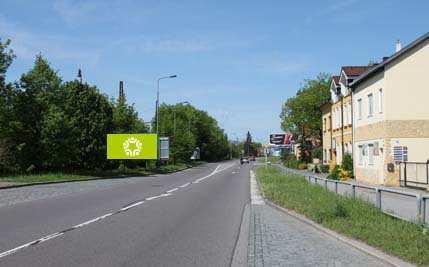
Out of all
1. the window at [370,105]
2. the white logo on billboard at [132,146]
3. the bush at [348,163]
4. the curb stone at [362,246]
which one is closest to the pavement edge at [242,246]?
the curb stone at [362,246]

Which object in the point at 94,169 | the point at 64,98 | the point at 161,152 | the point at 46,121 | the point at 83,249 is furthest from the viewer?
the point at 161,152

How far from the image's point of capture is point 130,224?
558 inches

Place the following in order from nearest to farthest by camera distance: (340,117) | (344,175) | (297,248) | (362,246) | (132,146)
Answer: (362,246)
(297,248)
(344,175)
(340,117)
(132,146)

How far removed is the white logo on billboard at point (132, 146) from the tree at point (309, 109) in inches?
1507

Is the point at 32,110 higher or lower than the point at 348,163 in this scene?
higher

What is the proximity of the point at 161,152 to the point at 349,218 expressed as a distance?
55.9m

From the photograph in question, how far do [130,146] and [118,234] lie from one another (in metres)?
43.6

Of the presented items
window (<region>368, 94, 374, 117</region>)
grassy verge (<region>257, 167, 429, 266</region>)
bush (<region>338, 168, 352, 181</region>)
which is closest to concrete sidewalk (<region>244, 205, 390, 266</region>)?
grassy verge (<region>257, 167, 429, 266</region>)

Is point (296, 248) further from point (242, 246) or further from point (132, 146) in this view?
point (132, 146)

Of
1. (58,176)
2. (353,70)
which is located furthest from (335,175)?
(58,176)

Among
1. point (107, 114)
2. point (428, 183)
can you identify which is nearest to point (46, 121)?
point (107, 114)

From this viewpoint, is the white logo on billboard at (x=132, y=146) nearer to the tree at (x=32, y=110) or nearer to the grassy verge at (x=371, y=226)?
the tree at (x=32, y=110)

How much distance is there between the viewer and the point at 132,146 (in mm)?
56000

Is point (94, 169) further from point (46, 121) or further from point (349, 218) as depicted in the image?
point (349, 218)
